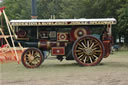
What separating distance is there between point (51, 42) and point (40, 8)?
115 feet

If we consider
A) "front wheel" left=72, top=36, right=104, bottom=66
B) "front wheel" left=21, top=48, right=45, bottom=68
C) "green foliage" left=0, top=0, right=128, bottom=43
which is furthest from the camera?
"green foliage" left=0, top=0, right=128, bottom=43

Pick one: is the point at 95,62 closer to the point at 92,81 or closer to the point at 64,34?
the point at 64,34

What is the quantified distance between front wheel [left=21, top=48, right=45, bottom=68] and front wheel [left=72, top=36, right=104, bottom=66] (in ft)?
5.21

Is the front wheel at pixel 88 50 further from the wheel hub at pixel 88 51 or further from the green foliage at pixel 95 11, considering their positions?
the green foliage at pixel 95 11

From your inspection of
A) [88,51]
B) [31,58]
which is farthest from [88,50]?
[31,58]

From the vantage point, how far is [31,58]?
43.9 feet

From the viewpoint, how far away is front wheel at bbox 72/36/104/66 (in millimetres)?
13219

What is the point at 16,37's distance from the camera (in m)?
13.6

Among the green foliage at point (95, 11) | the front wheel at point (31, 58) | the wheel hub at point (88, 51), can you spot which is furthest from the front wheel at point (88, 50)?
the green foliage at point (95, 11)

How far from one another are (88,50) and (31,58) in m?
2.54

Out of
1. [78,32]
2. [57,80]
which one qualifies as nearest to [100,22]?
[78,32]

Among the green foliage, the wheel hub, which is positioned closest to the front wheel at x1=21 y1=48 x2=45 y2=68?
the wheel hub

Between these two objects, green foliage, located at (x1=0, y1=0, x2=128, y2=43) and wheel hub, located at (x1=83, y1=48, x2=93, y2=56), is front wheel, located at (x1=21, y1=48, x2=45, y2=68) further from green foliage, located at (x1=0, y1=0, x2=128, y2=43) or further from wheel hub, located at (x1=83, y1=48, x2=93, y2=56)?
green foliage, located at (x1=0, y1=0, x2=128, y2=43)

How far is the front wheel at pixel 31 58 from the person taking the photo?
13348 mm
